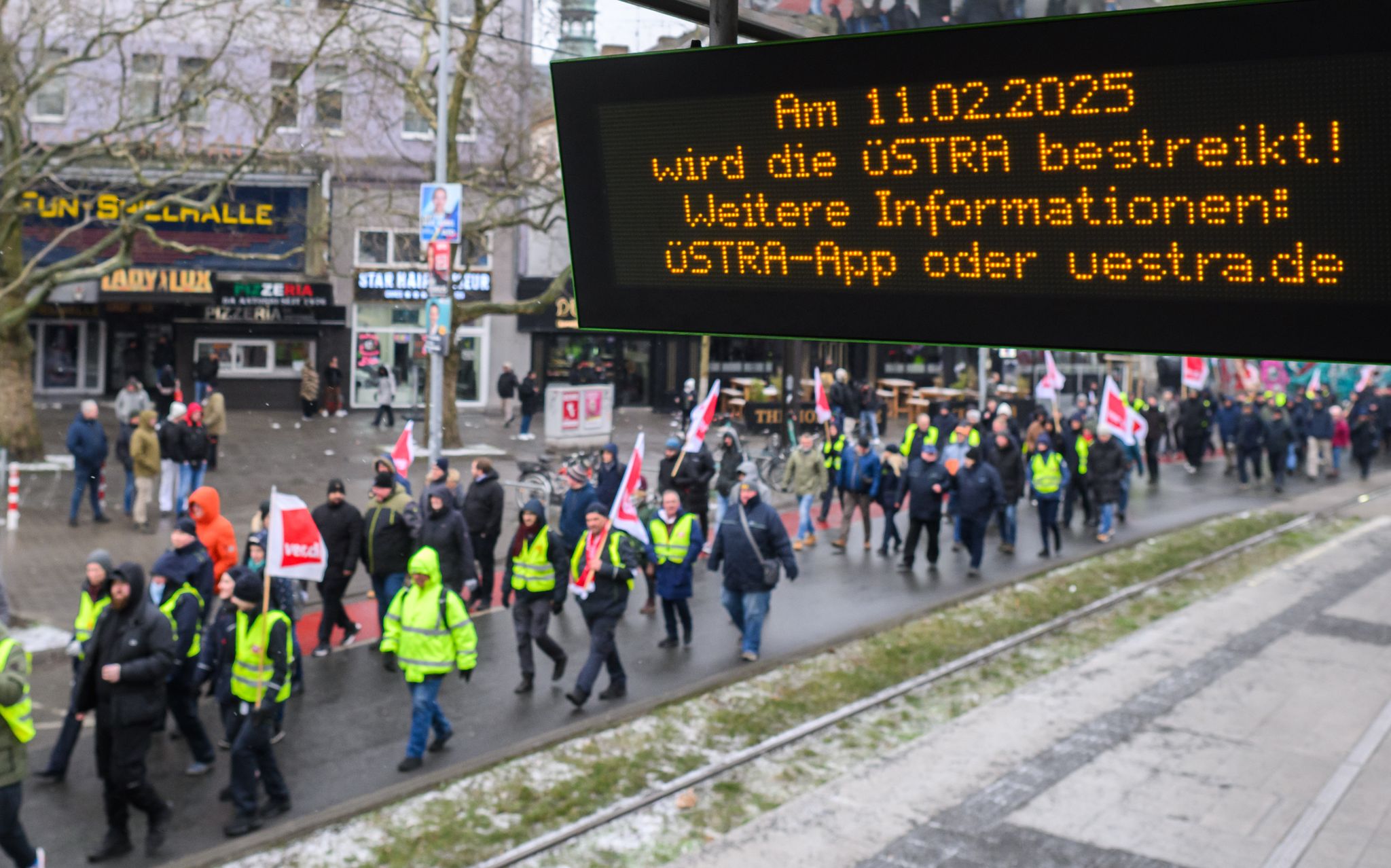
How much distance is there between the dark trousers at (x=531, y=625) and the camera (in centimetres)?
1195

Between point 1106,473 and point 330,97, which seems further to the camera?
point 330,97

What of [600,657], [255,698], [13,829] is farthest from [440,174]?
[13,829]

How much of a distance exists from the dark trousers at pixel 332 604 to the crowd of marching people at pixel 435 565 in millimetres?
23

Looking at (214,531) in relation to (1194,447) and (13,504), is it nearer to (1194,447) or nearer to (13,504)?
(13,504)

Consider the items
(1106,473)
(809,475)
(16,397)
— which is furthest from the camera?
(16,397)

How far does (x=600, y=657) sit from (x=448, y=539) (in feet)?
7.04

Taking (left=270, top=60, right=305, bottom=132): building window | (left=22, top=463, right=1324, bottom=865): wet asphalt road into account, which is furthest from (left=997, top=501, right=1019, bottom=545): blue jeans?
(left=270, top=60, right=305, bottom=132): building window

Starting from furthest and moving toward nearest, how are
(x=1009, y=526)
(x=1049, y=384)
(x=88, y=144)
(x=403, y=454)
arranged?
(x=1049, y=384) → (x=88, y=144) → (x=1009, y=526) → (x=403, y=454)

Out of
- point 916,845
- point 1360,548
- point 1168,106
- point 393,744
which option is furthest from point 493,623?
point 1360,548

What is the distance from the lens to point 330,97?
29.9 metres

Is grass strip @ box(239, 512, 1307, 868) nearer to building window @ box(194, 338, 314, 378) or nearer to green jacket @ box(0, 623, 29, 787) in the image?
green jacket @ box(0, 623, 29, 787)

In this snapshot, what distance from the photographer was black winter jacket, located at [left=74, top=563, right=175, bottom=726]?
8.55 metres

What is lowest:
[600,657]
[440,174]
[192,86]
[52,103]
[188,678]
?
[600,657]

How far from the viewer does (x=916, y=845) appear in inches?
360
